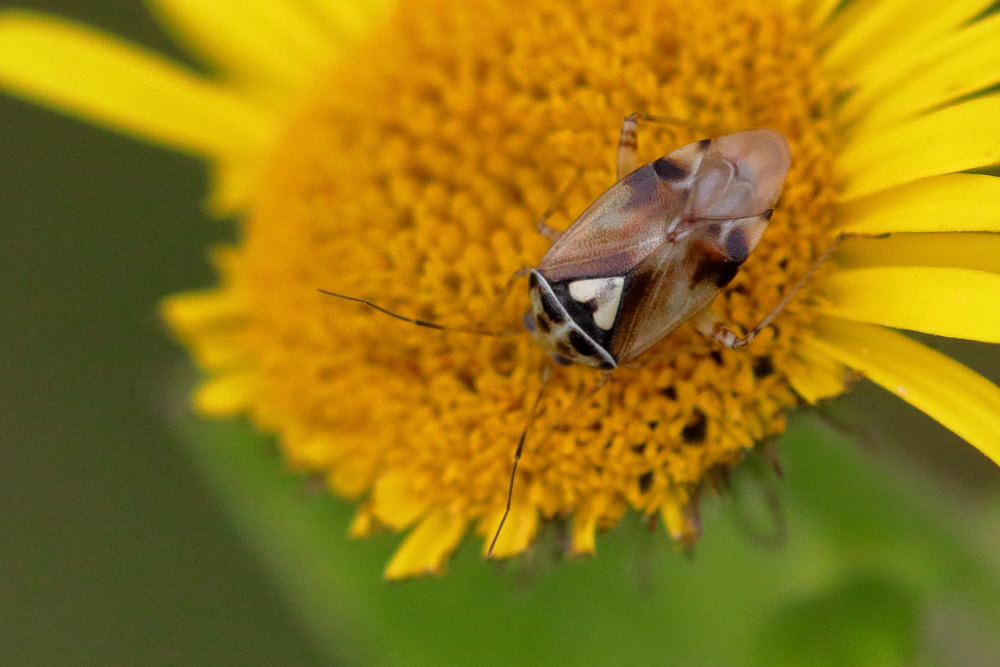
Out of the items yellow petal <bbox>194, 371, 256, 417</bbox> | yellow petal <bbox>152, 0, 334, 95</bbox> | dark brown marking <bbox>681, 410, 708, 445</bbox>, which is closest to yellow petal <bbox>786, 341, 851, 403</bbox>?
dark brown marking <bbox>681, 410, 708, 445</bbox>

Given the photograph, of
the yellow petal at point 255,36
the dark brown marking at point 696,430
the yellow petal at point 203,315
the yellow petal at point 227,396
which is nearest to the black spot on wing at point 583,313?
the dark brown marking at point 696,430

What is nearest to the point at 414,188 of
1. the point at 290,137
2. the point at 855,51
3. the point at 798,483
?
the point at 290,137

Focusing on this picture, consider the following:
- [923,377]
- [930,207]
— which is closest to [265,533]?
[923,377]

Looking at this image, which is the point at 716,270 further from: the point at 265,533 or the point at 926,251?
the point at 265,533

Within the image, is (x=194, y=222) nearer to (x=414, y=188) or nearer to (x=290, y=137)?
(x=290, y=137)

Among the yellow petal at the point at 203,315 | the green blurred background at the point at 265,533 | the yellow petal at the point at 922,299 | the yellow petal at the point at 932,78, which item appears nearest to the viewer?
the yellow petal at the point at 922,299

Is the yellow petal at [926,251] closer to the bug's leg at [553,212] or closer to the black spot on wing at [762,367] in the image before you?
the black spot on wing at [762,367]
